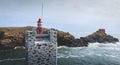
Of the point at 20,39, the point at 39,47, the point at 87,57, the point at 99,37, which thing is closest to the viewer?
the point at 39,47

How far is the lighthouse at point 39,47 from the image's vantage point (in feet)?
92.2

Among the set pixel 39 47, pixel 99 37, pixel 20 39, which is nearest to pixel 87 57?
pixel 20 39

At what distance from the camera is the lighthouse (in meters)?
28.1

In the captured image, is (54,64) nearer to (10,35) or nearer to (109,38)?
(10,35)

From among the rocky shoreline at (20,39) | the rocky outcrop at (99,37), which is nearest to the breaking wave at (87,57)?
the rocky shoreline at (20,39)

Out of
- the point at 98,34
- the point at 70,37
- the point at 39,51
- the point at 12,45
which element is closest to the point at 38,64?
the point at 39,51

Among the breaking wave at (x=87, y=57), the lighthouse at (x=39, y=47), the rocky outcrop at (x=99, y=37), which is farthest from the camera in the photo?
the rocky outcrop at (x=99, y=37)

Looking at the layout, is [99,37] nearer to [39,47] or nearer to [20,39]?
[20,39]

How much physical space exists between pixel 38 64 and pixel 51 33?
3.87 metres

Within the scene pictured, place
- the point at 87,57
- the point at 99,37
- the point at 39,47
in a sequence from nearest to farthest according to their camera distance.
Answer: the point at 39,47 → the point at 87,57 → the point at 99,37

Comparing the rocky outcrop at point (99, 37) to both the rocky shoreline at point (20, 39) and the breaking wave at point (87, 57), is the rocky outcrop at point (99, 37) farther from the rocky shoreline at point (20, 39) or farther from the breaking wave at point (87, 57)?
the breaking wave at point (87, 57)

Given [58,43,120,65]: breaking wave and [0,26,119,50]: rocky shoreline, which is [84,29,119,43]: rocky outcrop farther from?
Answer: [58,43,120,65]: breaking wave

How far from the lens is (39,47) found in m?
28.4

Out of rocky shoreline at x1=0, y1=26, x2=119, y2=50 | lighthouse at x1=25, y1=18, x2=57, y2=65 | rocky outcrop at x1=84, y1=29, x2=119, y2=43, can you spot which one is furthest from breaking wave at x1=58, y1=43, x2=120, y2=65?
rocky outcrop at x1=84, y1=29, x2=119, y2=43
